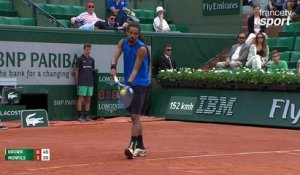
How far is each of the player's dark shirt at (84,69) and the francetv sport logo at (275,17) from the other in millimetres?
7104

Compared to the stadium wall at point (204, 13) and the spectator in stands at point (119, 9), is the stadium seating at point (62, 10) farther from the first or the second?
the spectator in stands at point (119, 9)

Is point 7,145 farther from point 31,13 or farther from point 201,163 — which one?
point 31,13

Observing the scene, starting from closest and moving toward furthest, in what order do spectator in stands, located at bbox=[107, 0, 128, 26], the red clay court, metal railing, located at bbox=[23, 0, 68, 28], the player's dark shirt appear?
the red clay court, the player's dark shirt, metal railing, located at bbox=[23, 0, 68, 28], spectator in stands, located at bbox=[107, 0, 128, 26]

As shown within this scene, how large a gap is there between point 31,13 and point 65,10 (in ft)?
4.95

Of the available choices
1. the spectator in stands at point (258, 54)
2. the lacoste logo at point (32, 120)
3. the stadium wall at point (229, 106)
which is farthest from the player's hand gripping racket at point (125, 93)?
the spectator in stands at point (258, 54)

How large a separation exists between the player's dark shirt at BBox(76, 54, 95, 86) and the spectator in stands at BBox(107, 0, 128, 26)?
2.40 m

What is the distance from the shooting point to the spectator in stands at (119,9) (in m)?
20.0

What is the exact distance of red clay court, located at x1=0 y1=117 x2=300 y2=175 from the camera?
8.94 m

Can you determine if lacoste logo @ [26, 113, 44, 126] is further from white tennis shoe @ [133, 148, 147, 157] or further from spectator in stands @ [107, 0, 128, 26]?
white tennis shoe @ [133, 148, 147, 157]

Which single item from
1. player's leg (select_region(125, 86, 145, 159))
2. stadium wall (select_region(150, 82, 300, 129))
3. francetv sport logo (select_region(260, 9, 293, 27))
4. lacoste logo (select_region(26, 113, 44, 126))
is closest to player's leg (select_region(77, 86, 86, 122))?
lacoste logo (select_region(26, 113, 44, 126))

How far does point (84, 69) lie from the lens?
17.9 meters

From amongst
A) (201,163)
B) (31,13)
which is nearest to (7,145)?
(201,163)

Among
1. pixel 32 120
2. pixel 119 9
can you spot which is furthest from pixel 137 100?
pixel 119 9

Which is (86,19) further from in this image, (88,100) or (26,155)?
(26,155)
